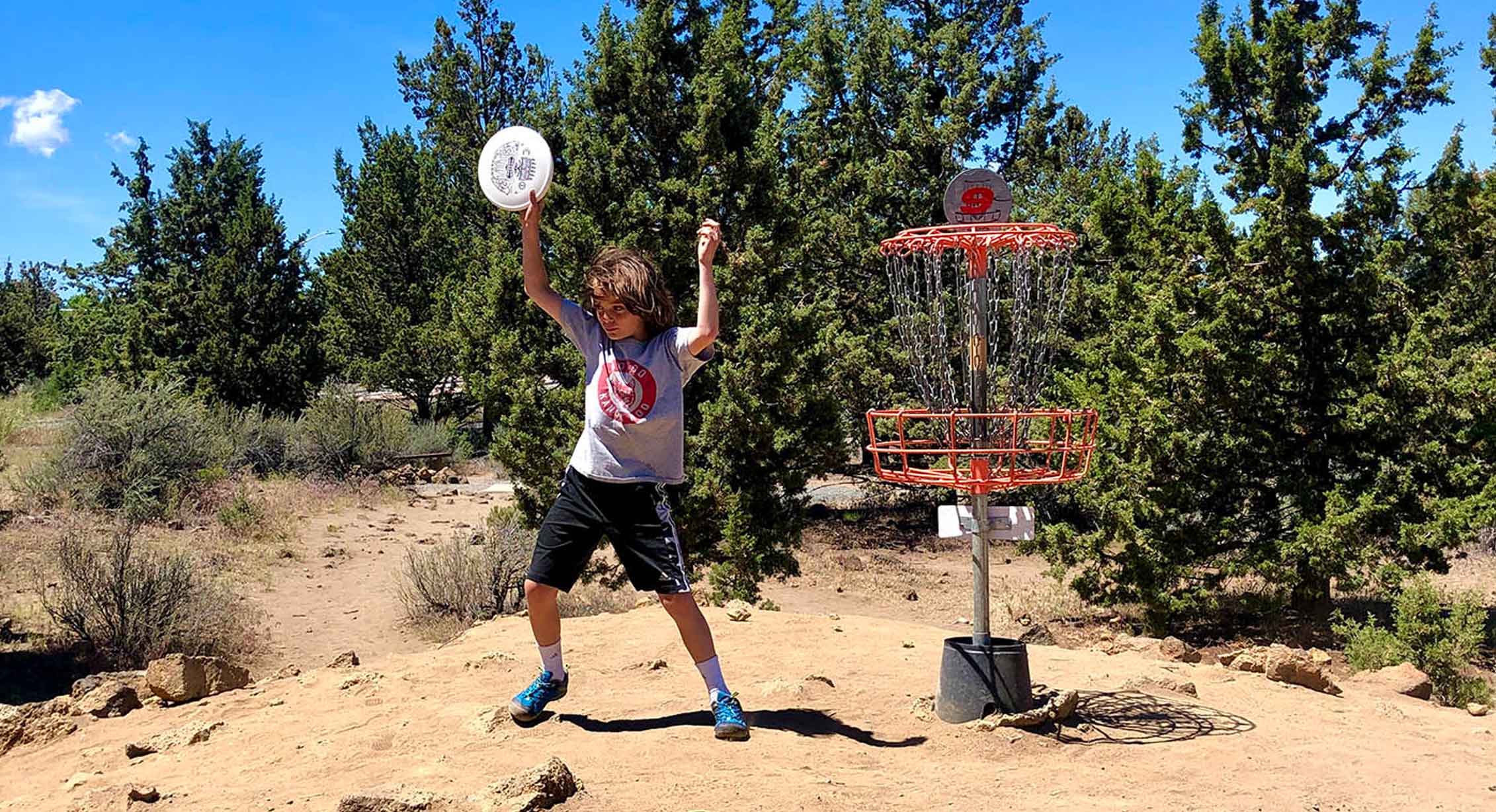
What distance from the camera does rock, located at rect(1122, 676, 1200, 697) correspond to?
219 inches

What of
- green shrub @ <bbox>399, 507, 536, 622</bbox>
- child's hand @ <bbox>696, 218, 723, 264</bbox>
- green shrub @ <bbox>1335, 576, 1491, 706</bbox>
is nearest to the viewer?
child's hand @ <bbox>696, 218, 723, 264</bbox>

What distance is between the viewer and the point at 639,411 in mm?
4348

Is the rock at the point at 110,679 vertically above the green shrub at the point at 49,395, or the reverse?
the green shrub at the point at 49,395

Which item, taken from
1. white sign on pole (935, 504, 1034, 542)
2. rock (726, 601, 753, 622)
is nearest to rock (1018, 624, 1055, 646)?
rock (726, 601, 753, 622)

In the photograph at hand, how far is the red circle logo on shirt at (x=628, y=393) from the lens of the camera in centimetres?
435

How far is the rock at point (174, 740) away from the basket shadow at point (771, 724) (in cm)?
163

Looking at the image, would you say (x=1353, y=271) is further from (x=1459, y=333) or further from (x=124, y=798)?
(x=124, y=798)

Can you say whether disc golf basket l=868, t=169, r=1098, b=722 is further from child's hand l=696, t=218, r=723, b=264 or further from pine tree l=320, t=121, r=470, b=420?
pine tree l=320, t=121, r=470, b=420

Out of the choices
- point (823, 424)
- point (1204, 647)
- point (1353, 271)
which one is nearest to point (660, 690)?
point (823, 424)

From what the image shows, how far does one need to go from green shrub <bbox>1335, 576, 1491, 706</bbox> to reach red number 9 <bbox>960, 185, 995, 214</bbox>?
220 inches

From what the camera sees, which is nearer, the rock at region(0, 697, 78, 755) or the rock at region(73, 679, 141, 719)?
the rock at region(0, 697, 78, 755)

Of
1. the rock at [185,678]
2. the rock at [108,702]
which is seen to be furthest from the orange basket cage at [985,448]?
the rock at [108,702]

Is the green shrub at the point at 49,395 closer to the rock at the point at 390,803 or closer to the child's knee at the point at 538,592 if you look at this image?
the child's knee at the point at 538,592

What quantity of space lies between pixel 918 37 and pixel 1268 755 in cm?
1741
